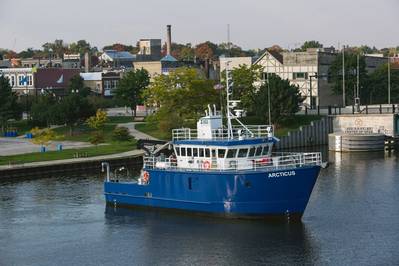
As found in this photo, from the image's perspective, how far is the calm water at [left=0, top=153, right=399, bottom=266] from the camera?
52.7 metres

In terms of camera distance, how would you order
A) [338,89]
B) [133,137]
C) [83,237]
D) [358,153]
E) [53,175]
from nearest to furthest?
[83,237], [53,175], [358,153], [133,137], [338,89]

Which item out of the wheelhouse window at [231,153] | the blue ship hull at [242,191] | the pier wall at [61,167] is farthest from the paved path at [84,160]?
the wheelhouse window at [231,153]

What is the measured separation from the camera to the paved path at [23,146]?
107 metres

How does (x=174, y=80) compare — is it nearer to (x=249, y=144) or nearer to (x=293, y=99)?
(x=293, y=99)

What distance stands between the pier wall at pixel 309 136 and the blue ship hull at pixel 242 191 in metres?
53.0

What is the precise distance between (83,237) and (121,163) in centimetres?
3889

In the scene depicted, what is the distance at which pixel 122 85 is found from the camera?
6058 inches

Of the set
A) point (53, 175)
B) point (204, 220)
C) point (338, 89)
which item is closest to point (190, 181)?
point (204, 220)

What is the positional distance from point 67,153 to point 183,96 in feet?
73.8

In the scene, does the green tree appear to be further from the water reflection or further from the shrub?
the water reflection

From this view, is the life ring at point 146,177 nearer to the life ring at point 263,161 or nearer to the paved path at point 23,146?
the life ring at point 263,161

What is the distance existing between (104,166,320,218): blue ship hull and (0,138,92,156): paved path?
45.6 meters

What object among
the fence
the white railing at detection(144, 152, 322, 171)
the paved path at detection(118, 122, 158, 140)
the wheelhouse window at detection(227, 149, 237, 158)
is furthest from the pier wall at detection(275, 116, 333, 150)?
the wheelhouse window at detection(227, 149, 237, 158)

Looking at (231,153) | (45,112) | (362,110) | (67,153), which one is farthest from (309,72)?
(231,153)
